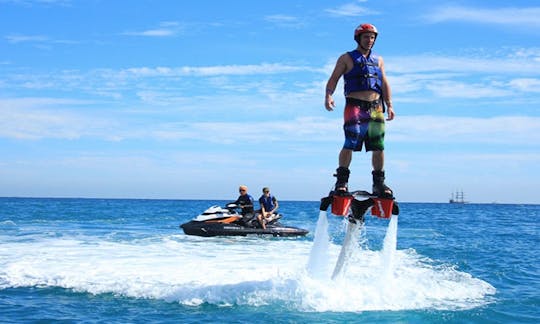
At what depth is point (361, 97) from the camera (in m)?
8.44

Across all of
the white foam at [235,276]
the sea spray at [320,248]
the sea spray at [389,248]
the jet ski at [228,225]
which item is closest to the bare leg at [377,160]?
the sea spray at [389,248]

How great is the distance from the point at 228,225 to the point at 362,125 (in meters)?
11.8

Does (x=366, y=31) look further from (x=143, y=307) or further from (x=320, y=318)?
(x=143, y=307)

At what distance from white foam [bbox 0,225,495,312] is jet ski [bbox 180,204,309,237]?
254 cm

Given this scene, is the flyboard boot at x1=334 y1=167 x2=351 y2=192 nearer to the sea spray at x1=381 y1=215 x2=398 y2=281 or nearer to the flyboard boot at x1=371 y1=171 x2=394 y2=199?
the flyboard boot at x1=371 y1=171 x2=394 y2=199

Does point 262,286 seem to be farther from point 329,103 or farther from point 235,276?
point 329,103

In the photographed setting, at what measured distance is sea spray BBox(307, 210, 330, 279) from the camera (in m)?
8.75

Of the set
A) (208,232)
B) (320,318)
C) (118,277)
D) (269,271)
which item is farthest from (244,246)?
(320,318)

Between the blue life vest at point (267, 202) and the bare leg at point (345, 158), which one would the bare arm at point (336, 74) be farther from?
the blue life vest at point (267, 202)

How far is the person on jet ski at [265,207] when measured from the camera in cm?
2008

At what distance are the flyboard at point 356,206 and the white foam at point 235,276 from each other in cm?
56

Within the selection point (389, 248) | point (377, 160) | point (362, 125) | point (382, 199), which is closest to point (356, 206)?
point (382, 199)

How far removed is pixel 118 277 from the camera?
1081 centimetres

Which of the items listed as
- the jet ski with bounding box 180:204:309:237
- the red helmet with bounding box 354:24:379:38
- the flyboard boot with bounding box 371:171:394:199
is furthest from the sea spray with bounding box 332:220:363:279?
the jet ski with bounding box 180:204:309:237
